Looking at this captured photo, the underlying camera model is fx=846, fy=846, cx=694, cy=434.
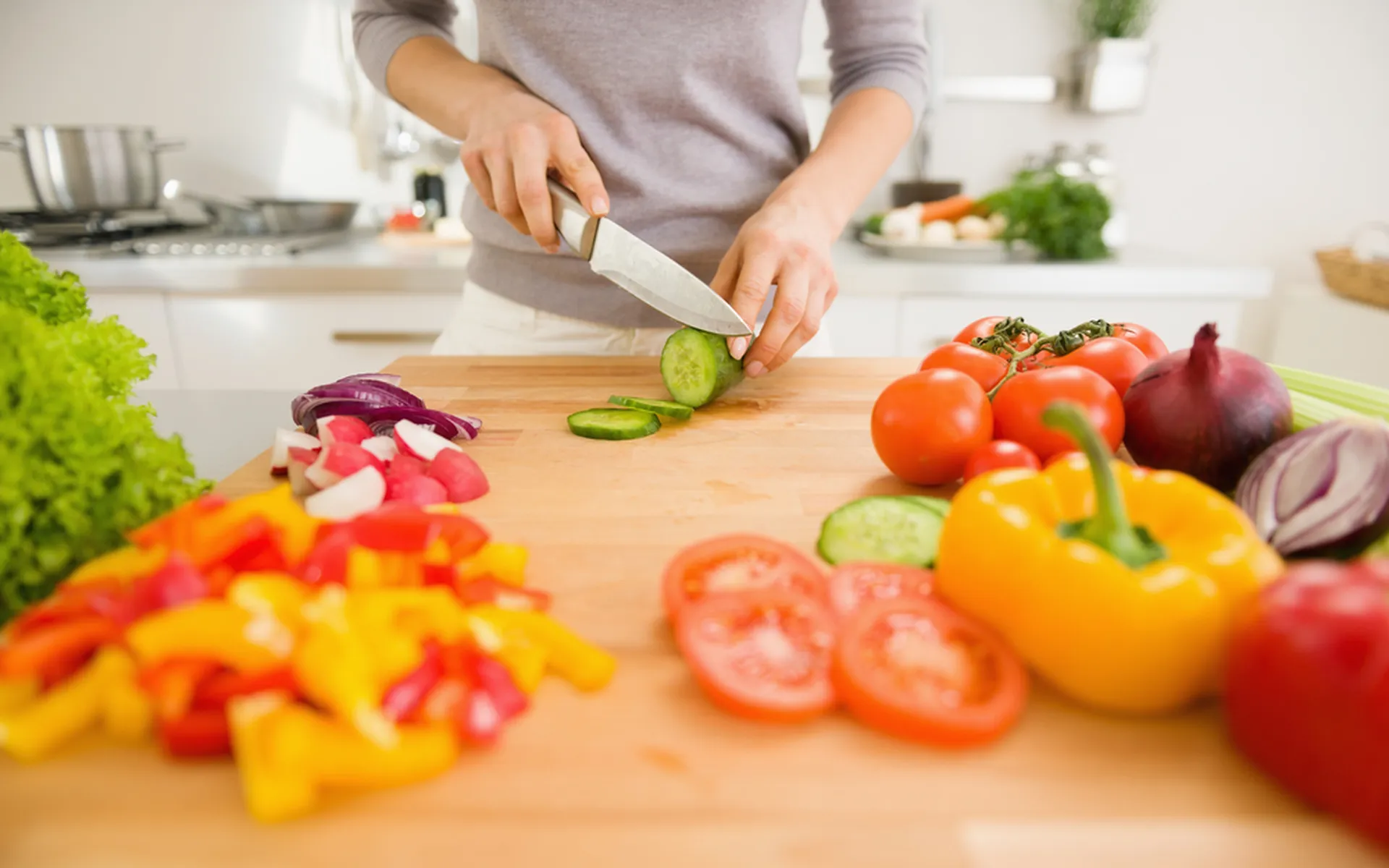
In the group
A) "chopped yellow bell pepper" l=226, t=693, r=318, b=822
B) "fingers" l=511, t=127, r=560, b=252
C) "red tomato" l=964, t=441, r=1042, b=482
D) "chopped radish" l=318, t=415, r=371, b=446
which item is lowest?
"chopped yellow bell pepper" l=226, t=693, r=318, b=822

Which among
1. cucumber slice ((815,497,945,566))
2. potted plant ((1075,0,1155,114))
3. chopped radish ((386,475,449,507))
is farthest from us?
potted plant ((1075,0,1155,114))

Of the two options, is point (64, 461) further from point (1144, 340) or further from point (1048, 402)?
point (1144, 340)

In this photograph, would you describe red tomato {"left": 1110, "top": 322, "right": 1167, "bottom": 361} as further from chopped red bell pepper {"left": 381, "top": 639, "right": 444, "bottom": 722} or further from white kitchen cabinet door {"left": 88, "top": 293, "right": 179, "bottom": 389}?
white kitchen cabinet door {"left": 88, "top": 293, "right": 179, "bottom": 389}

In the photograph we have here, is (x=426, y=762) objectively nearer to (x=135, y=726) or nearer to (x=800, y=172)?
(x=135, y=726)

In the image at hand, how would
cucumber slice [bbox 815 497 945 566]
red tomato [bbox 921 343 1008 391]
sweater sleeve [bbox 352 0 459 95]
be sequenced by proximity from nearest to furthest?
cucumber slice [bbox 815 497 945 566] < red tomato [bbox 921 343 1008 391] < sweater sleeve [bbox 352 0 459 95]

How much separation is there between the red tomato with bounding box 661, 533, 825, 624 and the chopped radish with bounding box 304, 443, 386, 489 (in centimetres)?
40

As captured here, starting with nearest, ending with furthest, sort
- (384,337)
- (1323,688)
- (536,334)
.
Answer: (1323,688), (536,334), (384,337)

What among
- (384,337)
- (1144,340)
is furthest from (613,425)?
(384,337)

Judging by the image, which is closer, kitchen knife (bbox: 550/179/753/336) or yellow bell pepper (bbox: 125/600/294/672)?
yellow bell pepper (bbox: 125/600/294/672)

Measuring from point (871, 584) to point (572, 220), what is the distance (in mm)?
737

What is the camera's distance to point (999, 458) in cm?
93

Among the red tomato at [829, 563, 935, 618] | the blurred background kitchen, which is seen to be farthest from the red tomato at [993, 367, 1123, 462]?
the blurred background kitchen

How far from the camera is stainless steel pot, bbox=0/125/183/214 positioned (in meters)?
2.54

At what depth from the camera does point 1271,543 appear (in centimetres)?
80
